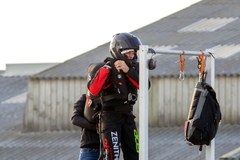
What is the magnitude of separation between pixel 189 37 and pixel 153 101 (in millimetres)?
4786

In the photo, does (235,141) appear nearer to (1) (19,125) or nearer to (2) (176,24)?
(1) (19,125)

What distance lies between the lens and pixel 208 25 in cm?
3288

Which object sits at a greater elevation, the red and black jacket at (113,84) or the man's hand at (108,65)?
the man's hand at (108,65)

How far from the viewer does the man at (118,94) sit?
40.7ft

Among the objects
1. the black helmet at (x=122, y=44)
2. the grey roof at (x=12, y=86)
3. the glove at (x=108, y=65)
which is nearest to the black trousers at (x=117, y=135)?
the glove at (x=108, y=65)

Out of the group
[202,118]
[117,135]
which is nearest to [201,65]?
[202,118]

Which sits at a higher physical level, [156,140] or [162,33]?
[162,33]

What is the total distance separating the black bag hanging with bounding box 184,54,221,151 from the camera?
12.9 metres

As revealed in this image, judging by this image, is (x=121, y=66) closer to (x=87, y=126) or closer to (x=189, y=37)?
(x=87, y=126)

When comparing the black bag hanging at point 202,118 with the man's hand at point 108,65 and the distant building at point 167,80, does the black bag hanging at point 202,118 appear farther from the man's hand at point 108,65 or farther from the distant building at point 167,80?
the distant building at point 167,80

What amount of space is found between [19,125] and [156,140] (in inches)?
200

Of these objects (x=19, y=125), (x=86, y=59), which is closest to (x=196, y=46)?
(x=86, y=59)

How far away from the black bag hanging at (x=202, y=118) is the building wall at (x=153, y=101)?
43.2 feet

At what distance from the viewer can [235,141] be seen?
24281 millimetres
